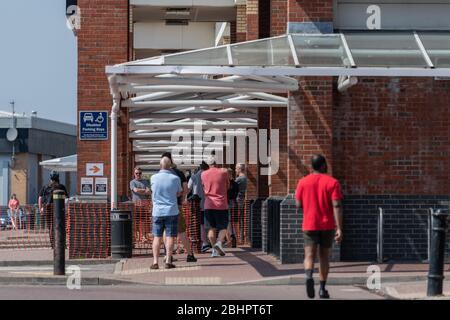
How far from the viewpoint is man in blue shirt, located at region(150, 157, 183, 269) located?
54.6 ft

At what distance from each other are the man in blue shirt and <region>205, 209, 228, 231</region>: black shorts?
7.70 ft

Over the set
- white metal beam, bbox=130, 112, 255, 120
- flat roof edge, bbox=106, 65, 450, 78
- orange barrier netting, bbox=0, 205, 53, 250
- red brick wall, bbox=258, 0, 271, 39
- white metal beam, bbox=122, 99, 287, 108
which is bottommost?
orange barrier netting, bbox=0, 205, 53, 250

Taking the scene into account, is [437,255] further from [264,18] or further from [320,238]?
[264,18]

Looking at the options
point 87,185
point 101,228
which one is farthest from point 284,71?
point 87,185

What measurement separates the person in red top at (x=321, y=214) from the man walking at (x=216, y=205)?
603 centimetres

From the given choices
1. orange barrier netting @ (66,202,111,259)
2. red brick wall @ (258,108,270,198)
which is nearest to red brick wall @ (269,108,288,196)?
red brick wall @ (258,108,270,198)

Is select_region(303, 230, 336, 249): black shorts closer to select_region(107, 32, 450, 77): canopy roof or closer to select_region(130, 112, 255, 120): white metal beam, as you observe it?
select_region(107, 32, 450, 77): canopy roof

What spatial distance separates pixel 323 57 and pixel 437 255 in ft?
14.8

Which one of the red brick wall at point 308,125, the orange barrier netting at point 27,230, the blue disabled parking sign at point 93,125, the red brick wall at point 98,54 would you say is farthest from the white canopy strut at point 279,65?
the orange barrier netting at point 27,230

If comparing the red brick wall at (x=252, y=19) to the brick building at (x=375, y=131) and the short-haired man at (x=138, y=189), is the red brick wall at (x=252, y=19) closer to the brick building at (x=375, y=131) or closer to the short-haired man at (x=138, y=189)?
the short-haired man at (x=138, y=189)

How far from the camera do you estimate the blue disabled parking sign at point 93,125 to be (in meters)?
20.3
